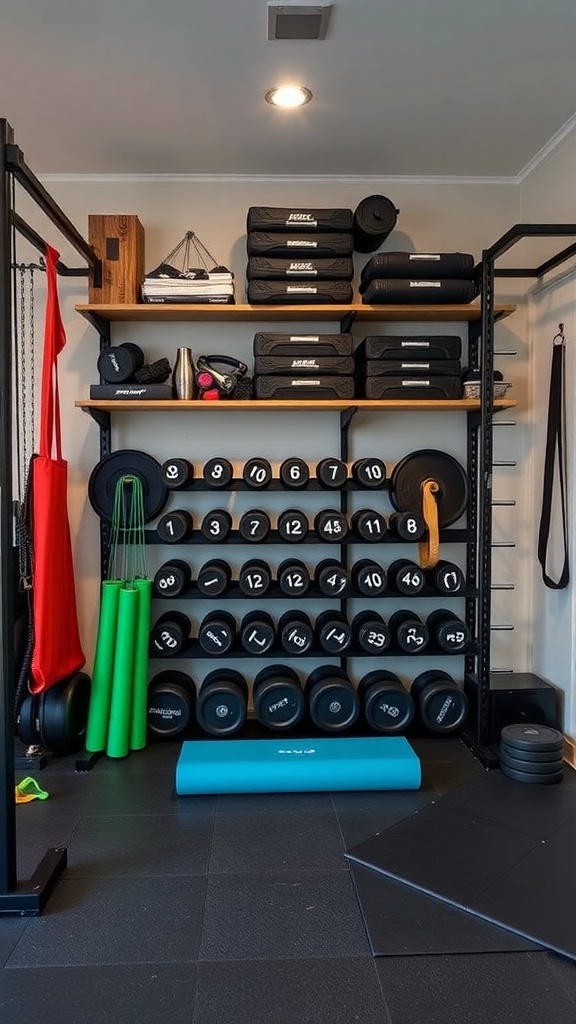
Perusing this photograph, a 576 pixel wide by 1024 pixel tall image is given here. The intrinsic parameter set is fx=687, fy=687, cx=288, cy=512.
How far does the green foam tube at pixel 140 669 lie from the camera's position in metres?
3.00

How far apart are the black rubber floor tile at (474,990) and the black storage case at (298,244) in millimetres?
2596

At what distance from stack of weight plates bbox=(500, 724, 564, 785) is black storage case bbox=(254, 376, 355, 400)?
5.28ft

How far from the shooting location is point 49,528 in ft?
8.89

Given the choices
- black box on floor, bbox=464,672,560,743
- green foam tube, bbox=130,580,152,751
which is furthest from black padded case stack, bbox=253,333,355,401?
black box on floor, bbox=464,672,560,743

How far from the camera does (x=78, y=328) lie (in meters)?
3.38

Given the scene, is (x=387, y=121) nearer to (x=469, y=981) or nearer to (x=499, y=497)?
(x=499, y=497)

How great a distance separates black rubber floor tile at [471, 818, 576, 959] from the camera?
1791mm

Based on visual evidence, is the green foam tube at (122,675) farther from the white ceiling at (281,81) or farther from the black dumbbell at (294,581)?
the white ceiling at (281,81)

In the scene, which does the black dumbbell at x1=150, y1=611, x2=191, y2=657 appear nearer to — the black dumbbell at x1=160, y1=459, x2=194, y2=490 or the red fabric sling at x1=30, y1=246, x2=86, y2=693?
the red fabric sling at x1=30, y1=246, x2=86, y2=693

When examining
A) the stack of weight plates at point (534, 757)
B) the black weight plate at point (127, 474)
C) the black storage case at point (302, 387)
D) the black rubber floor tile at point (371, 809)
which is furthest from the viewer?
the black weight plate at point (127, 474)

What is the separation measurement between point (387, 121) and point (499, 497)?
1787mm

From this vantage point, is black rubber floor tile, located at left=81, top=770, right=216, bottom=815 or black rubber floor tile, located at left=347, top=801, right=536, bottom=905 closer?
black rubber floor tile, located at left=347, top=801, right=536, bottom=905

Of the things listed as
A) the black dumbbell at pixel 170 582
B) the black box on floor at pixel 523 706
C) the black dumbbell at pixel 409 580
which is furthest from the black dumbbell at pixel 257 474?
the black box on floor at pixel 523 706

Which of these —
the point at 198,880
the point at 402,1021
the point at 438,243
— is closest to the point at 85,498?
the point at 198,880
